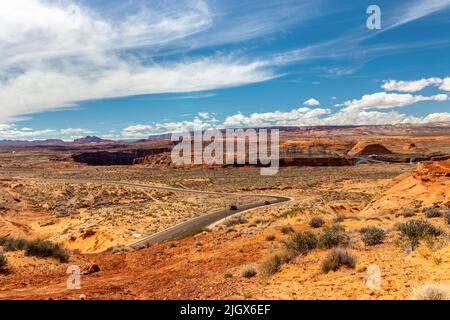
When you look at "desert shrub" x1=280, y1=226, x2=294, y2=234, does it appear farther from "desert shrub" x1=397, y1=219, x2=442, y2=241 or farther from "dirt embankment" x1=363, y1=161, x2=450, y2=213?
"dirt embankment" x1=363, y1=161, x2=450, y2=213

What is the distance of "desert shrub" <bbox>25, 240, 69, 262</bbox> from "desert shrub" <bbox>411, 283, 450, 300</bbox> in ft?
49.7

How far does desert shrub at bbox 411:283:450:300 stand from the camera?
6.90m

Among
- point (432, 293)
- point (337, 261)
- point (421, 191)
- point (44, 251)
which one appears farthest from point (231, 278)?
point (421, 191)

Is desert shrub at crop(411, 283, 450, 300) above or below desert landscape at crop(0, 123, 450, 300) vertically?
above

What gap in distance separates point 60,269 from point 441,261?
13.8 m

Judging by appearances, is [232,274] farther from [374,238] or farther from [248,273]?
[374,238]

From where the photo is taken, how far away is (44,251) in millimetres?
17781

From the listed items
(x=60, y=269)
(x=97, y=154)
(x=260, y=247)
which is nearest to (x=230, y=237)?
(x=260, y=247)

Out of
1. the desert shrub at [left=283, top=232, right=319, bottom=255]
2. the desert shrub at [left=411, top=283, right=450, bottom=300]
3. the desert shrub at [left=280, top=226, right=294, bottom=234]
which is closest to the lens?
the desert shrub at [left=411, top=283, right=450, bottom=300]

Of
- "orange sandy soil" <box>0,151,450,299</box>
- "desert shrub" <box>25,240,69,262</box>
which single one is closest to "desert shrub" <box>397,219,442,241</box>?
"orange sandy soil" <box>0,151,450,299</box>

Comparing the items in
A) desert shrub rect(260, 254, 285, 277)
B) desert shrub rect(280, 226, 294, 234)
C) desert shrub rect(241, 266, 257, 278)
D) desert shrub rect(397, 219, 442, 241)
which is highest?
desert shrub rect(397, 219, 442, 241)

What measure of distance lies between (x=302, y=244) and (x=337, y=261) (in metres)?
2.39
